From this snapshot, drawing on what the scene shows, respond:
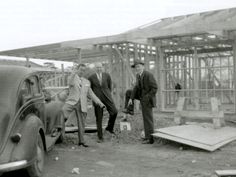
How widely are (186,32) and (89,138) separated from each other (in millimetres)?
5404

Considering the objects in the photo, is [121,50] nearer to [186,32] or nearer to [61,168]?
[186,32]

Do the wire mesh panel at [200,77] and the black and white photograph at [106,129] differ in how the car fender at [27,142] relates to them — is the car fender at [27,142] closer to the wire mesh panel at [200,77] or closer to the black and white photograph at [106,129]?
the black and white photograph at [106,129]

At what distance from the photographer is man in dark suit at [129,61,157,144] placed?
9.80 meters

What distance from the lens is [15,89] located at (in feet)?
21.1

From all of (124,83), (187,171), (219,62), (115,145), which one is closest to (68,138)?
(115,145)

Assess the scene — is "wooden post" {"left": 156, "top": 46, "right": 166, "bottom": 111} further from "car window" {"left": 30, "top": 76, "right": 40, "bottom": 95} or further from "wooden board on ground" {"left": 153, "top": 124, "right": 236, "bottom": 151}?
"car window" {"left": 30, "top": 76, "right": 40, "bottom": 95}

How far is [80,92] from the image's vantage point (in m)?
9.62

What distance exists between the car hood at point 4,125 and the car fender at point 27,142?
197 millimetres

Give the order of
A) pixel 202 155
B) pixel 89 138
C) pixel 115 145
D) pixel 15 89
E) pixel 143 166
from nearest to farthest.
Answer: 1. pixel 15 89
2. pixel 143 166
3. pixel 202 155
4. pixel 115 145
5. pixel 89 138

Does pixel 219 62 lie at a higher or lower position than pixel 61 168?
higher

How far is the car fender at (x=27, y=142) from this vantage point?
5.67 metres

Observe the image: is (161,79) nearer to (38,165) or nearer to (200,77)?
(200,77)

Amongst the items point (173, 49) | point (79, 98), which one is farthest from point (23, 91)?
point (173, 49)

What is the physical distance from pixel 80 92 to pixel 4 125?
387cm
